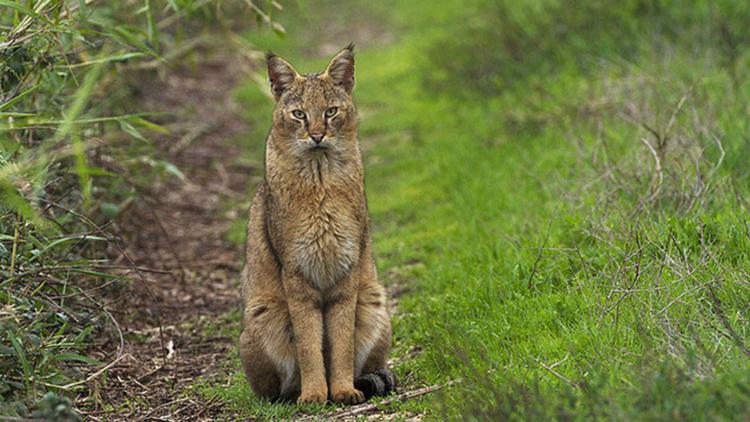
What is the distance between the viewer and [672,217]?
21.3ft

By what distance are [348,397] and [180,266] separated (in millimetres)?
2659

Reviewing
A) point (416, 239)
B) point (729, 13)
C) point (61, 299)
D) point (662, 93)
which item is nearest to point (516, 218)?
point (416, 239)

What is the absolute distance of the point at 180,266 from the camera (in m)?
7.78

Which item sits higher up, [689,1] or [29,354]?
[689,1]

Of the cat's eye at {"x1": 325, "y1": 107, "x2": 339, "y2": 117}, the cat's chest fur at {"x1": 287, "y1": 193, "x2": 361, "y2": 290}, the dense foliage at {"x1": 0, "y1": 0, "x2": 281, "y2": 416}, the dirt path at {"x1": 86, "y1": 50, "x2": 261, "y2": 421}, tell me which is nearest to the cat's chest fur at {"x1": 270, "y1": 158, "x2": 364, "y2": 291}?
the cat's chest fur at {"x1": 287, "y1": 193, "x2": 361, "y2": 290}

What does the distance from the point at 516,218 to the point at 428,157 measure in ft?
9.51

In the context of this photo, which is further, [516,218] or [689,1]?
[689,1]

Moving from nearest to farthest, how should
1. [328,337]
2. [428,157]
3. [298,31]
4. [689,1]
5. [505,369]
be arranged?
[505,369]
[328,337]
[428,157]
[689,1]
[298,31]

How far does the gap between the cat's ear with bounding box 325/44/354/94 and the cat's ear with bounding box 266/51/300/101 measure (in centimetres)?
20

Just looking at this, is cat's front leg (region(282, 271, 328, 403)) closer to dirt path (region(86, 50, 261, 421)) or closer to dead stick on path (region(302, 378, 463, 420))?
dead stick on path (region(302, 378, 463, 420))

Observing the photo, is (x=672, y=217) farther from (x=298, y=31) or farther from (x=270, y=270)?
(x=298, y=31)

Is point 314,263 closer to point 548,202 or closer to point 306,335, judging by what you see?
point 306,335

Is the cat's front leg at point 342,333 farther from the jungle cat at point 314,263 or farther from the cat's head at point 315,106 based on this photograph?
the cat's head at point 315,106

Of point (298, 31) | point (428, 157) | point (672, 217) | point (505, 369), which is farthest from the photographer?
point (298, 31)
